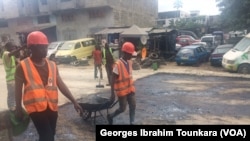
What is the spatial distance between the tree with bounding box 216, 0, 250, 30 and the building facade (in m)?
11.0

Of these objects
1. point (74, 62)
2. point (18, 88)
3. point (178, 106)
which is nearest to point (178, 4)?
point (74, 62)

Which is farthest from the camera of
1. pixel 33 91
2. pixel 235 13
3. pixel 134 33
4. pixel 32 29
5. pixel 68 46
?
pixel 32 29

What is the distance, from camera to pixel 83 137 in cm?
528

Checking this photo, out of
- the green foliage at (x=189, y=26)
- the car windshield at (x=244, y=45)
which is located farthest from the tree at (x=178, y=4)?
the car windshield at (x=244, y=45)

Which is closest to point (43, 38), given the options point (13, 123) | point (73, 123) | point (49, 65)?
point (49, 65)

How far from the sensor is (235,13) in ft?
65.5

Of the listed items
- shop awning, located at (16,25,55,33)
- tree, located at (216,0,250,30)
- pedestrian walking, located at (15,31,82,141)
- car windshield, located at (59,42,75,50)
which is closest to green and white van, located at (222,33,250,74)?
tree, located at (216,0,250,30)

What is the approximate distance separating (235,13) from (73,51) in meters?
12.8

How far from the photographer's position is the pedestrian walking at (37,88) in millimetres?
3127

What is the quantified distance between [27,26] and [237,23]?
25.0m

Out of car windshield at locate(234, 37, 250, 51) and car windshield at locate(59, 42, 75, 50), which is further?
car windshield at locate(59, 42, 75, 50)

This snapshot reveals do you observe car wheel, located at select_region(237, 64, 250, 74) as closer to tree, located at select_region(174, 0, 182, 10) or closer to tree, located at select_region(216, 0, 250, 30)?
tree, located at select_region(216, 0, 250, 30)

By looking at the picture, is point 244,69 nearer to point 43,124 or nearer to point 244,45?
point 244,45

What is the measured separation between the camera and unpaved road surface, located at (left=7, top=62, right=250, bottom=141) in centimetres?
594
